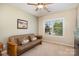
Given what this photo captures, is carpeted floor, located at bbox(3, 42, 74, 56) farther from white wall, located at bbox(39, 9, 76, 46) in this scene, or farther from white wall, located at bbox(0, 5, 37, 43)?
white wall, located at bbox(0, 5, 37, 43)

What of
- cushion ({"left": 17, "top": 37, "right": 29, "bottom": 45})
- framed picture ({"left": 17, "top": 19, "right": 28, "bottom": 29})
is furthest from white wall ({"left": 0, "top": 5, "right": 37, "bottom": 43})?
cushion ({"left": 17, "top": 37, "right": 29, "bottom": 45})

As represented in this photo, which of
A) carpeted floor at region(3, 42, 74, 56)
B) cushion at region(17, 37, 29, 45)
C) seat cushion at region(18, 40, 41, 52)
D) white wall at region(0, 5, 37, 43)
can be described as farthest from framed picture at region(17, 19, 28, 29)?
carpeted floor at region(3, 42, 74, 56)

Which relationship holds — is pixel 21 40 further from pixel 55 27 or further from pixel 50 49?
pixel 55 27

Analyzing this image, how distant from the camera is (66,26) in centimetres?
168

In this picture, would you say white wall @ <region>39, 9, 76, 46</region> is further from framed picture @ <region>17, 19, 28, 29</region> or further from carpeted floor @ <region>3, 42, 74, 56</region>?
framed picture @ <region>17, 19, 28, 29</region>

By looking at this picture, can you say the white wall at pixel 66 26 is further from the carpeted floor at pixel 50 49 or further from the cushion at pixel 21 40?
the cushion at pixel 21 40

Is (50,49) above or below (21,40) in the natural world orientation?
below

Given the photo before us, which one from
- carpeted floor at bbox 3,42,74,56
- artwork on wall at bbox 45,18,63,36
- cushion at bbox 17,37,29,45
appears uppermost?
artwork on wall at bbox 45,18,63,36

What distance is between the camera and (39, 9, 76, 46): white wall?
1598 mm

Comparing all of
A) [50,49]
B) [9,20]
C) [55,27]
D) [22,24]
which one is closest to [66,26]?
[55,27]

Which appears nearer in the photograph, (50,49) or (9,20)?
(9,20)

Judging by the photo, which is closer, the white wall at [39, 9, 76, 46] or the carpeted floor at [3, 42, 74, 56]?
the white wall at [39, 9, 76, 46]

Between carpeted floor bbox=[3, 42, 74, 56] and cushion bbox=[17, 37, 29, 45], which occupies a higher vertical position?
cushion bbox=[17, 37, 29, 45]

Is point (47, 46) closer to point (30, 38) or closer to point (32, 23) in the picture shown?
point (30, 38)
